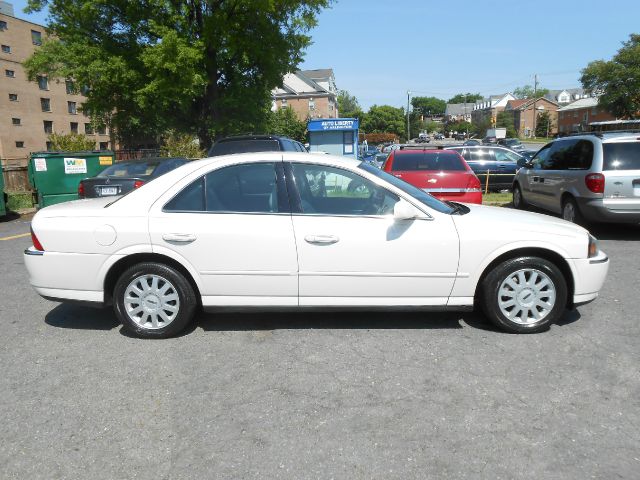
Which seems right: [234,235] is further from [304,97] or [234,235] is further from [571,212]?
[304,97]

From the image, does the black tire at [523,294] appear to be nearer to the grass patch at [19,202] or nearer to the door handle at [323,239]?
the door handle at [323,239]

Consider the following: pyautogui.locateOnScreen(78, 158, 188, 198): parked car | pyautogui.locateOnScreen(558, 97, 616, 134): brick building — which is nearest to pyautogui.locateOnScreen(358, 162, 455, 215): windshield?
pyautogui.locateOnScreen(78, 158, 188, 198): parked car

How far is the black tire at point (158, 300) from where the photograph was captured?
4.14 metres

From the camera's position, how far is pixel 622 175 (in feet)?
25.4

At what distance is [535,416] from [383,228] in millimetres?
1736

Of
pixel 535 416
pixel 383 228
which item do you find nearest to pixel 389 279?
pixel 383 228

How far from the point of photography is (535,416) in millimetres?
2988

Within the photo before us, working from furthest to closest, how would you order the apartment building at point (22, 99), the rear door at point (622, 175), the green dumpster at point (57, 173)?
the apartment building at point (22, 99) < the green dumpster at point (57, 173) < the rear door at point (622, 175)

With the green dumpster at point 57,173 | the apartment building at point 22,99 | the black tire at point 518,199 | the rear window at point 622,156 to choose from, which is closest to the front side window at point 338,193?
the rear window at point 622,156

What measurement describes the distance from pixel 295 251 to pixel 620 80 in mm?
61390

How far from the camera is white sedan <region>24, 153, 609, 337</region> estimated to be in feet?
13.3

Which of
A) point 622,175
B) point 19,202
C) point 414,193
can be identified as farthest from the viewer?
point 19,202

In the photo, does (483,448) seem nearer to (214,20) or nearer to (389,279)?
(389,279)

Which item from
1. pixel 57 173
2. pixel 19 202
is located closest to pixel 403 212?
pixel 57 173
